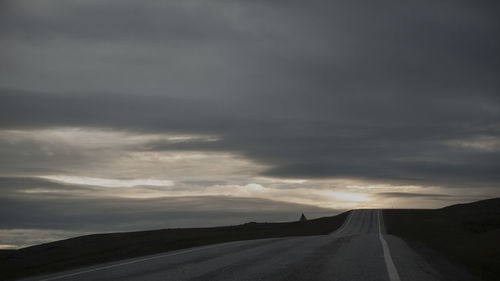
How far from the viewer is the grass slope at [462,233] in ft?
53.4

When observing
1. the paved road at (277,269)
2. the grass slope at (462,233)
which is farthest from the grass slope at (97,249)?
the grass slope at (462,233)

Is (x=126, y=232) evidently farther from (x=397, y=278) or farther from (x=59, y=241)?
(x=397, y=278)

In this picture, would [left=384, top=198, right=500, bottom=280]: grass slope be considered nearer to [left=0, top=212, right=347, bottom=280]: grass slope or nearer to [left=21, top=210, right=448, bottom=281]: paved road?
[left=21, top=210, right=448, bottom=281]: paved road

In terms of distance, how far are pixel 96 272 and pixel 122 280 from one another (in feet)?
7.20

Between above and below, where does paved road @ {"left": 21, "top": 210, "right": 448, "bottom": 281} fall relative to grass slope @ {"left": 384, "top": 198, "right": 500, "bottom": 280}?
above

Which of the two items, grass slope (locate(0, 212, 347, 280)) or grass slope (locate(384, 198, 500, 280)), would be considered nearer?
grass slope (locate(384, 198, 500, 280))

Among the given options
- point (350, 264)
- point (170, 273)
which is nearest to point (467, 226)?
point (350, 264)

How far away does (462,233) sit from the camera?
148 ft

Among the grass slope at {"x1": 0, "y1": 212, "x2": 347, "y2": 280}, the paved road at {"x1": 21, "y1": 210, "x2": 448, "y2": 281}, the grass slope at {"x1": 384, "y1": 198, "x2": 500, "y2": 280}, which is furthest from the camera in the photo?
the grass slope at {"x1": 0, "y1": 212, "x2": 347, "y2": 280}

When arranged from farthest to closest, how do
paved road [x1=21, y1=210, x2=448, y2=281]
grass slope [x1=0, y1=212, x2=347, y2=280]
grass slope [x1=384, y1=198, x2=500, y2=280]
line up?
grass slope [x1=0, y1=212, x2=347, y2=280]
grass slope [x1=384, y1=198, x2=500, y2=280]
paved road [x1=21, y1=210, x2=448, y2=281]

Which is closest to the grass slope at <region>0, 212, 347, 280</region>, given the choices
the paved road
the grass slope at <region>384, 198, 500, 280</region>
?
the paved road

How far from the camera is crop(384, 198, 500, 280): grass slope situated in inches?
640

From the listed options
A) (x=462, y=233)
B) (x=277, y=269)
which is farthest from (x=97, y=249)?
(x=462, y=233)

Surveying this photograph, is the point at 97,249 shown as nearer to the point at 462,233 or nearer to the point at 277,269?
the point at 277,269
